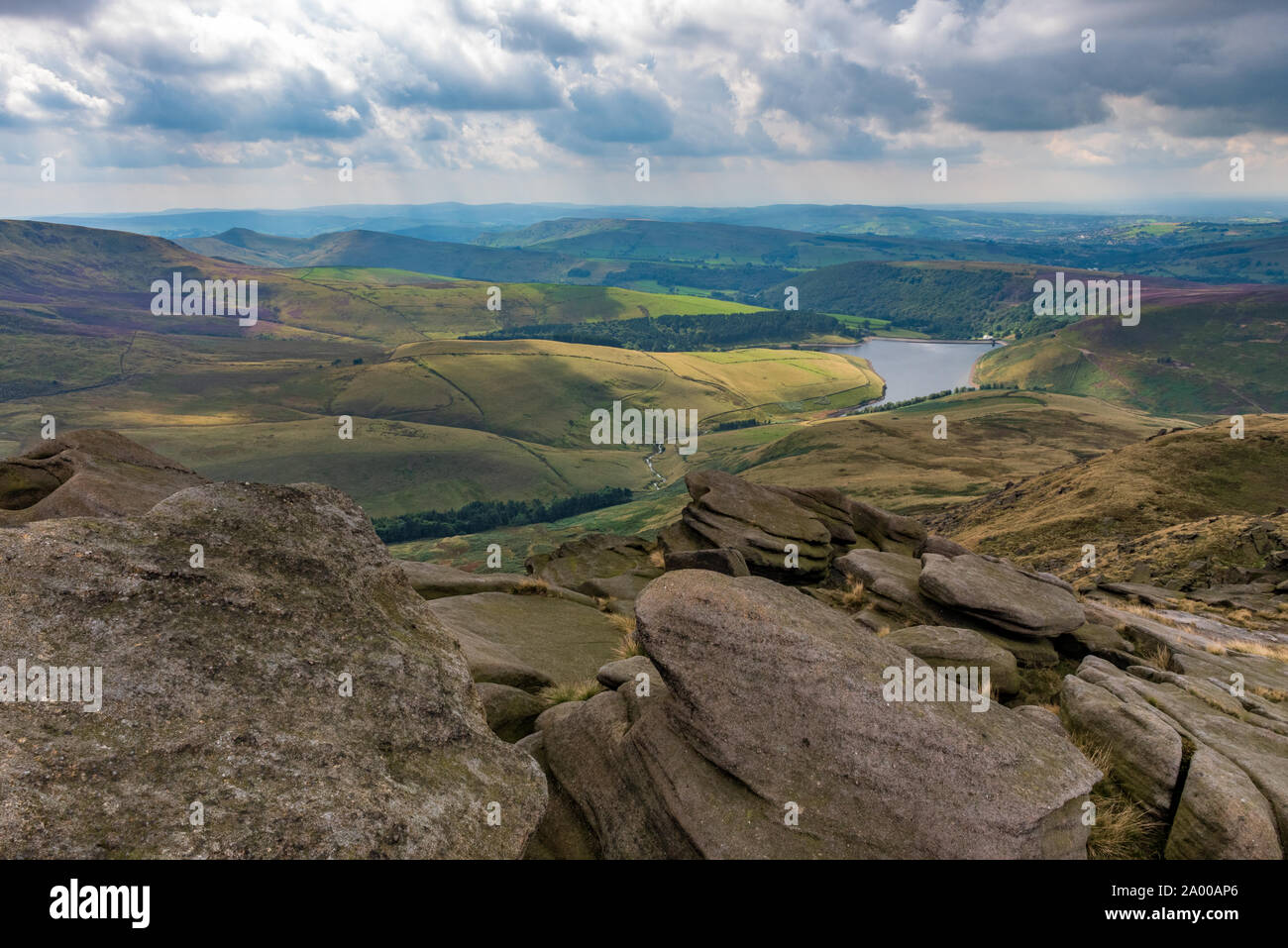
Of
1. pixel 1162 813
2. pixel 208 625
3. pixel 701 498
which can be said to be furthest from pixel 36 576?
pixel 701 498

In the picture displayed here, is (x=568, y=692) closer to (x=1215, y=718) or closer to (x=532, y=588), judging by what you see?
(x=532, y=588)

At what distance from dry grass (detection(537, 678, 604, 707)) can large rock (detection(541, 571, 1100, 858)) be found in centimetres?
210

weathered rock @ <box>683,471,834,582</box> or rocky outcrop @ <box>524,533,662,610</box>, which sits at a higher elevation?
weathered rock @ <box>683,471,834,582</box>

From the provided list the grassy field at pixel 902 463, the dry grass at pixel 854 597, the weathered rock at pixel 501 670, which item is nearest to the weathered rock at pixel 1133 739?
the dry grass at pixel 854 597

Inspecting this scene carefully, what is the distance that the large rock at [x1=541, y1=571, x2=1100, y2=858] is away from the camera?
10023mm

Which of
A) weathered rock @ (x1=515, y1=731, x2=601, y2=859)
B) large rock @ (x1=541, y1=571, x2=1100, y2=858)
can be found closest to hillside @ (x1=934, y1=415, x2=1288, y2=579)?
large rock @ (x1=541, y1=571, x2=1100, y2=858)

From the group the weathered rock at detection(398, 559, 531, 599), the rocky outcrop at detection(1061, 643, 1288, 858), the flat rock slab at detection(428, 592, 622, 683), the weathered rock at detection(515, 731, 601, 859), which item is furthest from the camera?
the weathered rock at detection(398, 559, 531, 599)

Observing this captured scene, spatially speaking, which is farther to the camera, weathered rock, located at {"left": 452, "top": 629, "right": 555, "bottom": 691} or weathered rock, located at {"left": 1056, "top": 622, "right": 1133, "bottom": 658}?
weathered rock, located at {"left": 1056, "top": 622, "right": 1133, "bottom": 658}

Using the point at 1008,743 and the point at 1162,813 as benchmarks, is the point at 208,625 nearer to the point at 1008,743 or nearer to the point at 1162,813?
the point at 1008,743

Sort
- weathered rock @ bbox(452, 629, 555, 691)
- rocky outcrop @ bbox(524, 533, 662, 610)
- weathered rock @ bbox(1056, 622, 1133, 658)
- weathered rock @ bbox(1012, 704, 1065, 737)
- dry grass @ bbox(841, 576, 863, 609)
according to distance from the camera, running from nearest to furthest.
Result: weathered rock @ bbox(1012, 704, 1065, 737) → weathered rock @ bbox(452, 629, 555, 691) → weathered rock @ bbox(1056, 622, 1133, 658) → dry grass @ bbox(841, 576, 863, 609) → rocky outcrop @ bbox(524, 533, 662, 610)

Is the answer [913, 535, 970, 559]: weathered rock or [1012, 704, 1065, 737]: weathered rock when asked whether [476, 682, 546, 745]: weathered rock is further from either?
[913, 535, 970, 559]: weathered rock

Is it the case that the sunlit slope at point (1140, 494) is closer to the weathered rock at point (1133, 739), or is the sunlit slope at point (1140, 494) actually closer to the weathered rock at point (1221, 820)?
the weathered rock at point (1133, 739)

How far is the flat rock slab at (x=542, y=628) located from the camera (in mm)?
18922
